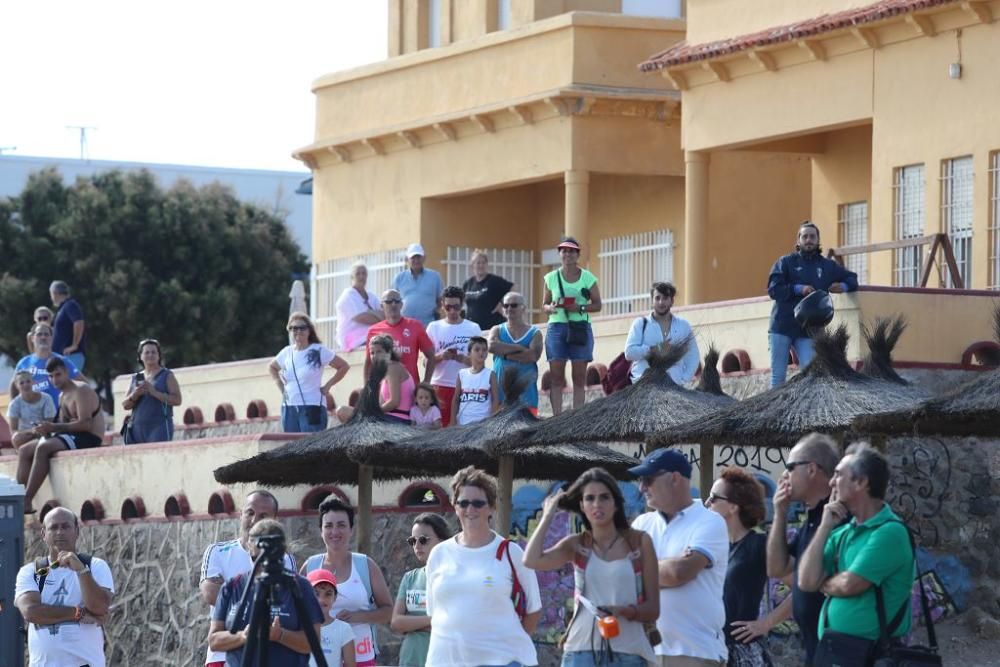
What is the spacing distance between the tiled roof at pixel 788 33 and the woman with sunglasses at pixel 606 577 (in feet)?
46.7

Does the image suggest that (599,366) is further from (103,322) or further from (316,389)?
(103,322)

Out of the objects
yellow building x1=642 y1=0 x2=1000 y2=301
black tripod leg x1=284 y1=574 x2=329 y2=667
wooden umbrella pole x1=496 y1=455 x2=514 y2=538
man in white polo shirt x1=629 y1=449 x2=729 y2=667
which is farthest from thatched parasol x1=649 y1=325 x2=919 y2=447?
yellow building x1=642 y1=0 x2=1000 y2=301

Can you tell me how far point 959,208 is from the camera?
2508 cm

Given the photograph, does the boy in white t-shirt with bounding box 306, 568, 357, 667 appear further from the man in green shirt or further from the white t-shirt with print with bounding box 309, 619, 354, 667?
the man in green shirt

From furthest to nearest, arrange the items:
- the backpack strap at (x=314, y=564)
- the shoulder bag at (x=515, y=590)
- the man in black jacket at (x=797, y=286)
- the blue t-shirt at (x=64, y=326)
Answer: the blue t-shirt at (x=64, y=326)
the man in black jacket at (x=797, y=286)
the backpack strap at (x=314, y=564)
the shoulder bag at (x=515, y=590)

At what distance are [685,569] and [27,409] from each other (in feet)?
49.6

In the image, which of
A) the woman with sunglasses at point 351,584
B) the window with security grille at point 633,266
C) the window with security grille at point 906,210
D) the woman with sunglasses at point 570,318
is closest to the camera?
the woman with sunglasses at point 351,584

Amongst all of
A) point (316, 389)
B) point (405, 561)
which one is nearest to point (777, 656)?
point (405, 561)

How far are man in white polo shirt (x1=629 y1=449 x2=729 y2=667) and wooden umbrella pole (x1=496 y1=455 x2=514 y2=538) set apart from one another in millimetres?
6831

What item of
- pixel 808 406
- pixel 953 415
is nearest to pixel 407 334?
pixel 808 406

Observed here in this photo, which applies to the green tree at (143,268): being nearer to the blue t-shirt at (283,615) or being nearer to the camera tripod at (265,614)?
the blue t-shirt at (283,615)

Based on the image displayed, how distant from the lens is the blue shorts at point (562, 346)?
21.4 metres

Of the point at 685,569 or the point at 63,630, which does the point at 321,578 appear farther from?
the point at 685,569

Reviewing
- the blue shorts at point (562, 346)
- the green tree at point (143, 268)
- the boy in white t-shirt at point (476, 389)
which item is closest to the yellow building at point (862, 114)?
the blue shorts at point (562, 346)
